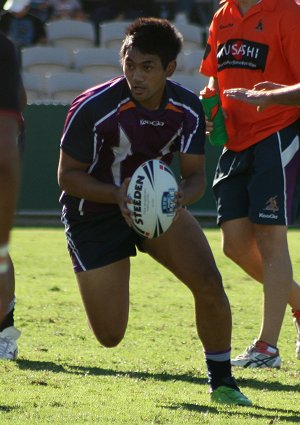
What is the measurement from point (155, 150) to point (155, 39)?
0.59 m

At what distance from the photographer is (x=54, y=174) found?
16344mm

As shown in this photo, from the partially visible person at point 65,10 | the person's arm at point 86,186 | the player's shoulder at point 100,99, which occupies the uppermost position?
the player's shoulder at point 100,99

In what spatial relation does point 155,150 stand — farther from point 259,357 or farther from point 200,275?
point 259,357

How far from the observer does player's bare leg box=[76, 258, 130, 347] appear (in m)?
6.45

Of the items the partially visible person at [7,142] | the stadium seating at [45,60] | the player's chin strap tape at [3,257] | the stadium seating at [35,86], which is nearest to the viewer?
the partially visible person at [7,142]

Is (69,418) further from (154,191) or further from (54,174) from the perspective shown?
(54,174)

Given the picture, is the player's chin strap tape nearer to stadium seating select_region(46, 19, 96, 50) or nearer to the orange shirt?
the orange shirt

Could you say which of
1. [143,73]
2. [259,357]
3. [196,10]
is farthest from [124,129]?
[196,10]

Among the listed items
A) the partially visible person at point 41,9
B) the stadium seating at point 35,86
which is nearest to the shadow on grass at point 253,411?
the stadium seating at point 35,86

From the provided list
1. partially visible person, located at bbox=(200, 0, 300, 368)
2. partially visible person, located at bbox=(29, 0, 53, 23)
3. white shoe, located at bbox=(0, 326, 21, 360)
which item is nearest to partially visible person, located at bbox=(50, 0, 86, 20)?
partially visible person, located at bbox=(29, 0, 53, 23)

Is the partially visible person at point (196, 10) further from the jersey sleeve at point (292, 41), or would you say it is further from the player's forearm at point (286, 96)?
the player's forearm at point (286, 96)

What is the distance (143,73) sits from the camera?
5934 mm

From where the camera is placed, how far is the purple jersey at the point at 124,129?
19.7ft

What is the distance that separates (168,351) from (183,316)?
5.12ft
